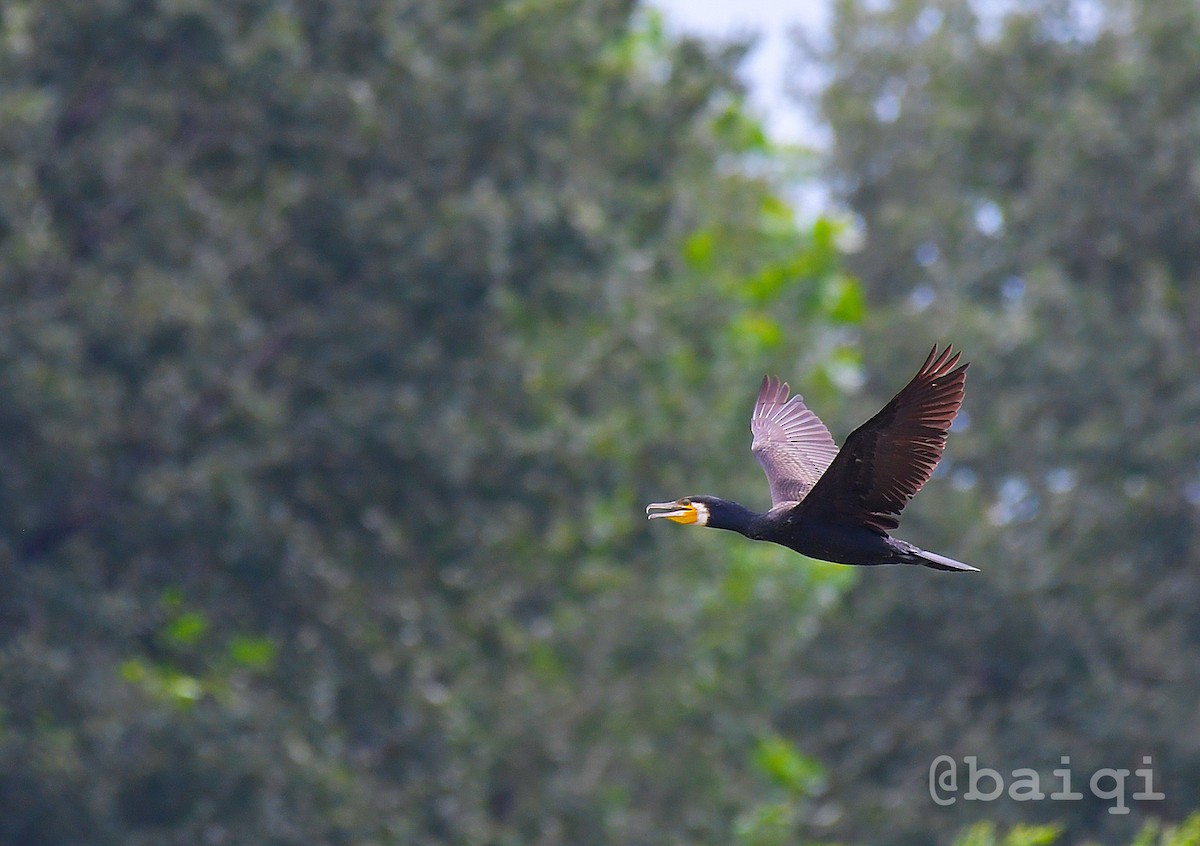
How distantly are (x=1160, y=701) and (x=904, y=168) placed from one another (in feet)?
37.1

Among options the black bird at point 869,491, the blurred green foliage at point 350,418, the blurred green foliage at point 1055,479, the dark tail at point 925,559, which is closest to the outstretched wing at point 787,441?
the black bird at point 869,491

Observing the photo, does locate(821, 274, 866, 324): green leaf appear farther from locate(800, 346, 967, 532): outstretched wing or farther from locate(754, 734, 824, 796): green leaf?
locate(800, 346, 967, 532): outstretched wing

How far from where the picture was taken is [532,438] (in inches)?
692

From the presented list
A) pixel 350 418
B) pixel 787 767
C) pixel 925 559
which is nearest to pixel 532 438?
pixel 350 418

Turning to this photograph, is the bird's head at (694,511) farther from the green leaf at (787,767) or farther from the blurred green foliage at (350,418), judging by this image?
the green leaf at (787,767)

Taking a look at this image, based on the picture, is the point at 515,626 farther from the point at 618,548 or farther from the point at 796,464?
the point at 796,464

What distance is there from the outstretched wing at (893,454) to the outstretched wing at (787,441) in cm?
117

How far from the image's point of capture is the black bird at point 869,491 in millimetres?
7508

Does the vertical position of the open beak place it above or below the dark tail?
above

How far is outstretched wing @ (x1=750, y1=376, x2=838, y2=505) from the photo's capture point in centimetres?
947

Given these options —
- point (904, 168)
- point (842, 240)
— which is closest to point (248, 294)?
point (842, 240)

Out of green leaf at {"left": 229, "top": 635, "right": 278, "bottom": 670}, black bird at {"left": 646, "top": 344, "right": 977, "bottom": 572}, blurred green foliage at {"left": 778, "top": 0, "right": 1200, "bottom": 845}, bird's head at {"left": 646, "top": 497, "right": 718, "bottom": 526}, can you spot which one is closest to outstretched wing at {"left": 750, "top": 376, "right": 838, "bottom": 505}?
black bird at {"left": 646, "top": 344, "right": 977, "bottom": 572}

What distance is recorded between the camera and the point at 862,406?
24031 millimetres

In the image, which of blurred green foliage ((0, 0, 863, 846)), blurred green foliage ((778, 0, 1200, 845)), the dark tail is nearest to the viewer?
the dark tail
